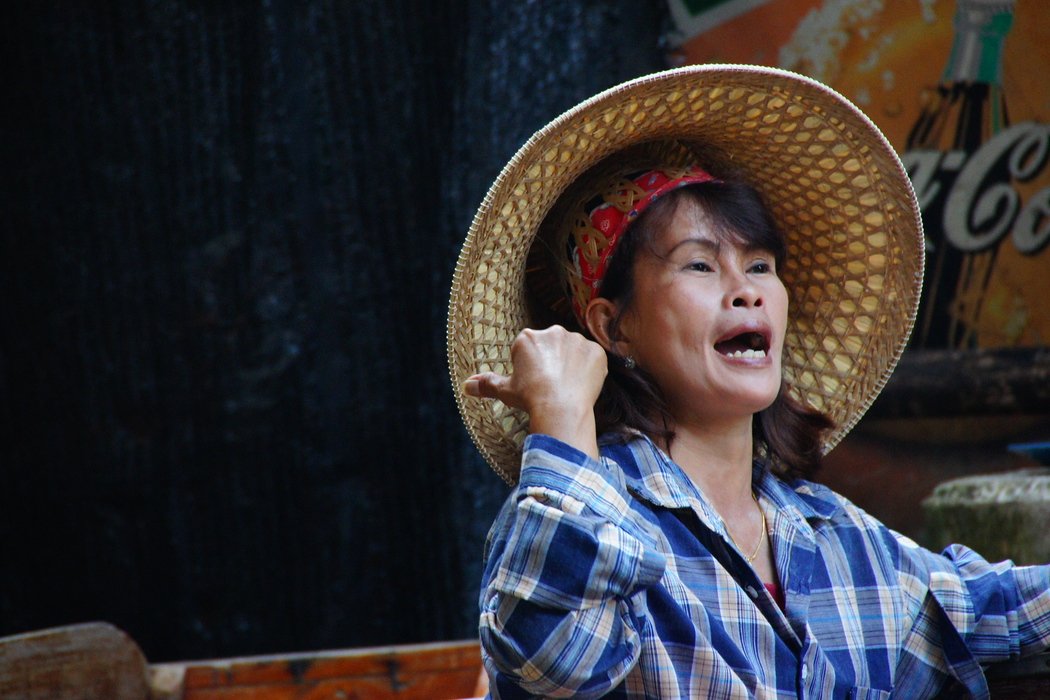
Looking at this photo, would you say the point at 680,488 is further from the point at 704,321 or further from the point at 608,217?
the point at 608,217

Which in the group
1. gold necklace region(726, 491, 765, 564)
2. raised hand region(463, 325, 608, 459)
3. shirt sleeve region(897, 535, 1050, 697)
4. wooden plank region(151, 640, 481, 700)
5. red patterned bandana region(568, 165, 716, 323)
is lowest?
wooden plank region(151, 640, 481, 700)

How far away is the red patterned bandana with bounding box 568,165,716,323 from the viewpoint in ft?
6.35

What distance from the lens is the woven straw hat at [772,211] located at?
188 cm

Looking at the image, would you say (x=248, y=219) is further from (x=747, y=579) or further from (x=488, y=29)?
(x=747, y=579)

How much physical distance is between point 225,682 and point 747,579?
166 centimetres

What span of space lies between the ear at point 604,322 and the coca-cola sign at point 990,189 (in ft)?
7.03

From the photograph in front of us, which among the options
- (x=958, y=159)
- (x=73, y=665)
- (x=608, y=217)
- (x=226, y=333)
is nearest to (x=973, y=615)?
(x=608, y=217)

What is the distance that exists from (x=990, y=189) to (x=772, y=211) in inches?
75.3

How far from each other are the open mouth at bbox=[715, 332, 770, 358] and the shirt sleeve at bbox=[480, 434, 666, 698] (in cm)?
44

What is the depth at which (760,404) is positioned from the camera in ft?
6.03

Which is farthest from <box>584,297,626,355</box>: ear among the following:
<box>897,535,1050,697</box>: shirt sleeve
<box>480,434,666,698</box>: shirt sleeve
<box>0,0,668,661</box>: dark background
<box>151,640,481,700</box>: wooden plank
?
<box>0,0,668,661</box>: dark background

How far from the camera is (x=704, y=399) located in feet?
6.05

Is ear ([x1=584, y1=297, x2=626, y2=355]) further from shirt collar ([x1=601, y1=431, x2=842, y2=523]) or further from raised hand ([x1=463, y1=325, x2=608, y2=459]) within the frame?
raised hand ([x1=463, y1=325, x2=608, y2=459])

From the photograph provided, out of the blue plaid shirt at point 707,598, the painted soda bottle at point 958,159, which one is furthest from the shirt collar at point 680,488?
the painted soda bottle at point 958,159
